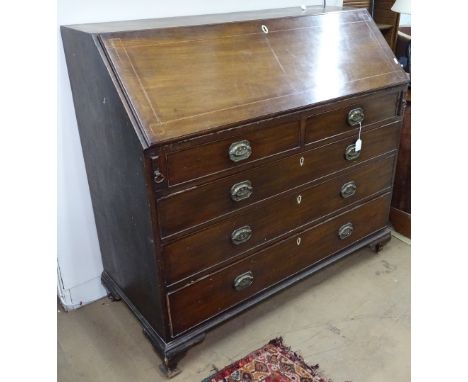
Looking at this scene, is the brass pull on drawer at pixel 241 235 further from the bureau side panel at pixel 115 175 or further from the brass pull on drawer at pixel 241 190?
the bureau side panel at pixel 115 175

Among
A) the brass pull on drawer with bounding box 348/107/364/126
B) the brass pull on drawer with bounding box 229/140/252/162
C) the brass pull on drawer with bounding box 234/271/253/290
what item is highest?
the brass pull on drawer with bounding box 229/140/252/162

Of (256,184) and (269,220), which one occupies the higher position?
(256,184)

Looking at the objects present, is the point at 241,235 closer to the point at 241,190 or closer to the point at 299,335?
the point at 241,190

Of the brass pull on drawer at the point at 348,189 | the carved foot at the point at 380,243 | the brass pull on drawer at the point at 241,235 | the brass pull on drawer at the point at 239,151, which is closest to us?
the brass pull on drawer at the point at 239,151

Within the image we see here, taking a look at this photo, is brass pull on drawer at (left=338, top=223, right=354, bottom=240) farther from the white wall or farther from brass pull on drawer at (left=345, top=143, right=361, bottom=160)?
the white wall

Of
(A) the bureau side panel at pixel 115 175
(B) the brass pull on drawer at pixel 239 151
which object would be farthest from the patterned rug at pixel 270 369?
(B) the brass pull on drawer at pixel 239 151

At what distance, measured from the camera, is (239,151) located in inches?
54.7

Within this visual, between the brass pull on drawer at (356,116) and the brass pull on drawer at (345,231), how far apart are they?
48cm

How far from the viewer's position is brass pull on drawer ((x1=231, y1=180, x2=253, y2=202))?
4.74 ft

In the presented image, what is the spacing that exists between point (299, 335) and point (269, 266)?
32cm

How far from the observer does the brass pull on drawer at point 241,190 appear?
1.44 metres

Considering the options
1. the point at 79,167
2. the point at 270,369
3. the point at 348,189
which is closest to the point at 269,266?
the point at 270,369

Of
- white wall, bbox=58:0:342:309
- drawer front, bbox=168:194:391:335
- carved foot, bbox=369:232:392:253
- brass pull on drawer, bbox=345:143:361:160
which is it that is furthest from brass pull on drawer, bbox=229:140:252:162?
carved foot, bbox=369:232:392:253
